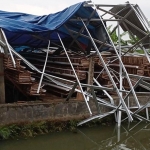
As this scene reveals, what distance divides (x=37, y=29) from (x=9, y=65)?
4.40 ft

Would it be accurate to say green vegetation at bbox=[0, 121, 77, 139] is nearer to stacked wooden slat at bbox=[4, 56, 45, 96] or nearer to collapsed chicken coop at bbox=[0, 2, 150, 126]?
collapsed chicken coop at bbox=[0, 2, 150, 126]

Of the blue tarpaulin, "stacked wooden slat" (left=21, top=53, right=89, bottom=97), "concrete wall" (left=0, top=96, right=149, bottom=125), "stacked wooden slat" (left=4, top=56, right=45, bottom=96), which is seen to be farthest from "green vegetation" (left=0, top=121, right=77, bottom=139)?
the blue tarpaulin

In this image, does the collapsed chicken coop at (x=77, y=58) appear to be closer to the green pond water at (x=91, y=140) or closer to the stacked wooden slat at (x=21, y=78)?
the stacked wooden slat at (x=21, y=78)

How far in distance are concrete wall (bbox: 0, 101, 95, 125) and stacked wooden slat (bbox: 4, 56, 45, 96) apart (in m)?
0.69

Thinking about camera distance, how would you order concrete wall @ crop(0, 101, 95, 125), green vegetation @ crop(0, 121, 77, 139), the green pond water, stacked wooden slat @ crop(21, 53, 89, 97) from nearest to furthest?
the green pond water
green vegetation @ crop(0, 121, 77, 139)
concrete wall @ crop(0, 101, 95, 125)
stacked wooden slat @ crop(21, 53, 89, 97)

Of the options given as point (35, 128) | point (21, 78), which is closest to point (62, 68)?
point (21, 78)

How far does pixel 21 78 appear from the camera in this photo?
8219mm

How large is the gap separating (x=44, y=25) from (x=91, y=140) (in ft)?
12.2

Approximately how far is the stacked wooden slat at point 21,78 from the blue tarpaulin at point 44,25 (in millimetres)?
933

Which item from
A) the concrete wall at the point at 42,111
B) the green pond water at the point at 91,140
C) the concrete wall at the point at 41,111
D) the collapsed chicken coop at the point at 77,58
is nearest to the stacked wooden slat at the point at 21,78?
the collapsed chicken coop at the point at 77,58

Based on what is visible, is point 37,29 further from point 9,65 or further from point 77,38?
point 77,38

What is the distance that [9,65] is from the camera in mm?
8242

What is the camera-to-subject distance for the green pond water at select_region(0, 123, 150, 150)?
22.7 feet

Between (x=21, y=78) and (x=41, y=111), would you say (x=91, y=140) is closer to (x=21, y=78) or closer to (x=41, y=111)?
(x=41, y=111)
